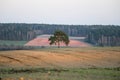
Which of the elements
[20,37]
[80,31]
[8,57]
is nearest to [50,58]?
[8,57]

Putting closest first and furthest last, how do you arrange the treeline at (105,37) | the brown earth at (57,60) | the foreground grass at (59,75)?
the foreground grass at (59,75), the brown earth at (57,60), the treeline at (105,37)

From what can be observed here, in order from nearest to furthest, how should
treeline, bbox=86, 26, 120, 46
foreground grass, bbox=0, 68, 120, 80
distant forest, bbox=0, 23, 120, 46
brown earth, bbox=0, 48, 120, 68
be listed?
foreground grass, bbox=0, 68, 120, 80 → brown earth, bbox=0, 48, 120, 68 → treeline, bbox=86, 26, 120, 46 → distant forest, bbox=0, 23, 120, 46

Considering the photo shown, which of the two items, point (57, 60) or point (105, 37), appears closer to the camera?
point (57, 60)

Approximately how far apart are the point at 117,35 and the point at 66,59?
93.8m

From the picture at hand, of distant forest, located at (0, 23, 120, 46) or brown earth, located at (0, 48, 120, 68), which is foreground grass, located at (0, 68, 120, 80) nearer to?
brown earth, located at (0, 48, 120, 68)

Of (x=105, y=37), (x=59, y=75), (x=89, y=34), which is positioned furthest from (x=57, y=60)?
(x=89, y=34)

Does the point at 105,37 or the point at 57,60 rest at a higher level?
the point at 57,60

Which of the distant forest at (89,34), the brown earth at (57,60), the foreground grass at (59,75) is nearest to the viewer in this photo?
the foreground grass at (59,75)

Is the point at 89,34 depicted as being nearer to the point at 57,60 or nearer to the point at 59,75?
the point at 57,60

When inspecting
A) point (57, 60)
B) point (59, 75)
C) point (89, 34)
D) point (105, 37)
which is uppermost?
point (59, 75)

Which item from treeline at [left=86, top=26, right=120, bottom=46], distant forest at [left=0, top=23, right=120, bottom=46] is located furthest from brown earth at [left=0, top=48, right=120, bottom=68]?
treeline at [left=86, top=26, right=120, bottom=46]

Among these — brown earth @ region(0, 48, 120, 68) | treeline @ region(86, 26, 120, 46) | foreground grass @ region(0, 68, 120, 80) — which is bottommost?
treeline @ region(86, 26, 120, 46)

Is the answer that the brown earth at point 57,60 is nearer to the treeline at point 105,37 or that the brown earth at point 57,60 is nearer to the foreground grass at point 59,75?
the foreground grass at point 59,75

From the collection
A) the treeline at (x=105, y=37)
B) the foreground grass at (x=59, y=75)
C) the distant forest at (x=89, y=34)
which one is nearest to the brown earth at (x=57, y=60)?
the foreground grass at (x=59, y=75)
